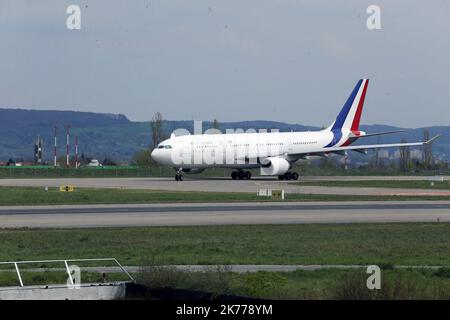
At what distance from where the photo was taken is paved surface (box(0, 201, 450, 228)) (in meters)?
44.8

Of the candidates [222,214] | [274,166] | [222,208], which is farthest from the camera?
[274,166]

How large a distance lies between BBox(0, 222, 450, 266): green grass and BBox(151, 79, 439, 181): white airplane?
50.1m

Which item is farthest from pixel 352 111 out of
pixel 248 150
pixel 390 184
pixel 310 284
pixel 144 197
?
pixel 310 284

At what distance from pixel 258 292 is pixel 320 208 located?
33530 mm

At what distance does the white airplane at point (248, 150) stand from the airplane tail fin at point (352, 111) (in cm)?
130

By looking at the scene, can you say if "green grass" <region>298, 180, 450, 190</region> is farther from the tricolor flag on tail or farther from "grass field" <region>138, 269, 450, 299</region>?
"grass field" <region>138, 269, 450, 299</region>

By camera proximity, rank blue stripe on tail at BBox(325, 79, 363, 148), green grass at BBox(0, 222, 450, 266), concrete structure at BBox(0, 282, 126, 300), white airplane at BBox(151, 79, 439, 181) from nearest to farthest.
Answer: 1. concrete structure at BBox(0, 282, 126, 300)
2. green grass at BBox(0, 222, 450, 266)
3. white airplane at BBox(151, 79, 439, 181)
4. blue stripe on tail at BBox(325, 79, 363, 148)

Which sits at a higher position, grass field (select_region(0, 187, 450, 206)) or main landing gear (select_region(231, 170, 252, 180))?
main landing gear (select_region(231, 170, 252, 180))

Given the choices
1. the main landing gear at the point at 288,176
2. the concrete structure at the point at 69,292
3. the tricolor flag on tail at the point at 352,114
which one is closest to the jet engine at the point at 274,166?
the main landing gear at the point at 288,176

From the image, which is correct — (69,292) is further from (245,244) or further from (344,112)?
(344,112)

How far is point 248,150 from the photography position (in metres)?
93.7

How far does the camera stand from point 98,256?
31031mm

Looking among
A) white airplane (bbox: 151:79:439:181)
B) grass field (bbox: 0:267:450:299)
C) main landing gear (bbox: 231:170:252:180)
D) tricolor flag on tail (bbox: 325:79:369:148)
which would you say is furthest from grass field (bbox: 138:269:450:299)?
tricolor flag on tail (bbox: 325:79:369:148)

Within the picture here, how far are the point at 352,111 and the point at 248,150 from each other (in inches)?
565
